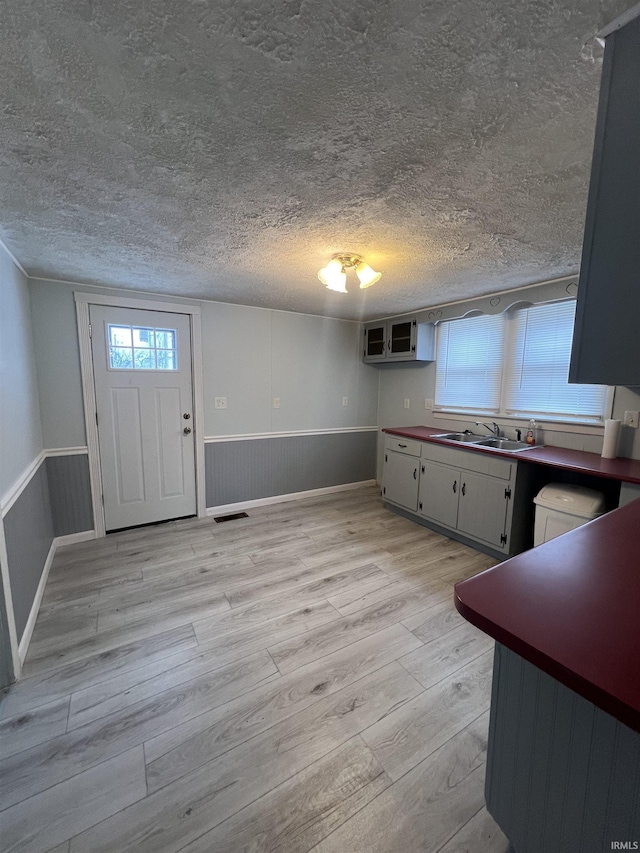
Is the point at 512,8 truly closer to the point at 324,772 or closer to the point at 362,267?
the point at 362,267

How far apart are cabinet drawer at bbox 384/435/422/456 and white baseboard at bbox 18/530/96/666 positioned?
9.80 ft

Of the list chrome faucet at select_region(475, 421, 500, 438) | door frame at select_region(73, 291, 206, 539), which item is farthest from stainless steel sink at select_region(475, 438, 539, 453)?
door frame at select_region(73, 291, 206, 539)

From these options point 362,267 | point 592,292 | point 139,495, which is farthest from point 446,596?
point 139,495

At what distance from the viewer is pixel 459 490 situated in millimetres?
3020

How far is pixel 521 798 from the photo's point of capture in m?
0.95

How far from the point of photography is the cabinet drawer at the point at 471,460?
268 centimetres

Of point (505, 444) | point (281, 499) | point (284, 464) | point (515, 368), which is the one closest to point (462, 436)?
point (505, 444)

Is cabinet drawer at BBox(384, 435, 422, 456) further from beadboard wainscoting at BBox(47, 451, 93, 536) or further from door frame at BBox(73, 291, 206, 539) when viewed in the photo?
beadboard wainscoting at BBox(47, 451, 93, 536)

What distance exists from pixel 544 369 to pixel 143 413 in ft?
12.0

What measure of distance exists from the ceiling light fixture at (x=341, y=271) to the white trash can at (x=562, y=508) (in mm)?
1997

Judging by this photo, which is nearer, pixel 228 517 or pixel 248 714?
pixel 248 714

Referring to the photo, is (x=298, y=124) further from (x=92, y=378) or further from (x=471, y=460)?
(x=92, y=378)

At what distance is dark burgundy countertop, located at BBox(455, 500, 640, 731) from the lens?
24.7 inches

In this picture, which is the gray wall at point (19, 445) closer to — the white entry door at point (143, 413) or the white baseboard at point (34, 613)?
the white baseboard at point (34, 613)
